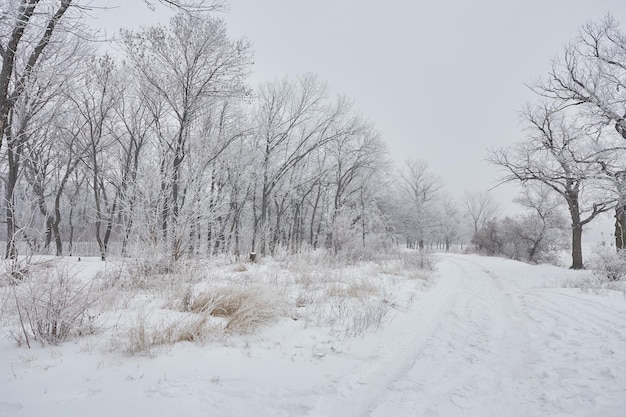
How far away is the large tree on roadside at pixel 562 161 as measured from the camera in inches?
565

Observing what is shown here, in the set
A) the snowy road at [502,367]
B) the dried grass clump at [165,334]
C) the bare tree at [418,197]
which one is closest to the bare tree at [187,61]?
the dried grass clump at [165,334]

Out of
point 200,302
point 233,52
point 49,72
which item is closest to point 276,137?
point 233,52

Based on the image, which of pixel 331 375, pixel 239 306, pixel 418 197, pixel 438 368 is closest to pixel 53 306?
pixel 239 306

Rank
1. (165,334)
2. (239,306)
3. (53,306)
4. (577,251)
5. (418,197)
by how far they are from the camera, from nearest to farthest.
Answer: (53,306) → (165,334) → (239,306) → (577,251) → (418,197)

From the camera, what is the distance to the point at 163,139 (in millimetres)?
12805

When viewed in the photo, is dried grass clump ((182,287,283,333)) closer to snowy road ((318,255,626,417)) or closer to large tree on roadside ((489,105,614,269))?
snowy road ((318,255,626,417))

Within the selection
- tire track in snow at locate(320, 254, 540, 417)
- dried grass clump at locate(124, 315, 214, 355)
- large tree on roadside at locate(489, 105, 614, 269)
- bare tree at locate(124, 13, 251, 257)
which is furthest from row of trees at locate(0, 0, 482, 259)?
large tree on roadside at locate(489, 105, 614, 269)

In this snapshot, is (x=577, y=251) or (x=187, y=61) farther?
(x=577, y=251)

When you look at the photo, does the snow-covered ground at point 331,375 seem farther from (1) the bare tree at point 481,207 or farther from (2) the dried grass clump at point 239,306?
(1) the bare tree at point 481,207

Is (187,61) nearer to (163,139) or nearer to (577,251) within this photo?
(163,139)

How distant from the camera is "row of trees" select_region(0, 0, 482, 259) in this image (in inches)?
273

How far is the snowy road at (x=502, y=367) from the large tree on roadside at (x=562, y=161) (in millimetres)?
11454

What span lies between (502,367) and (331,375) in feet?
6.51

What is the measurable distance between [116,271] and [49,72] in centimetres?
882
